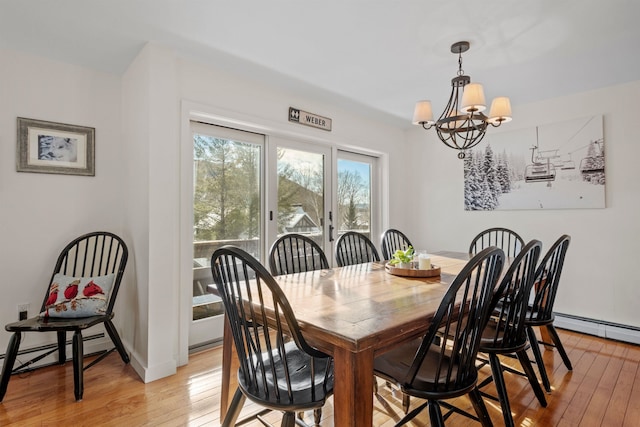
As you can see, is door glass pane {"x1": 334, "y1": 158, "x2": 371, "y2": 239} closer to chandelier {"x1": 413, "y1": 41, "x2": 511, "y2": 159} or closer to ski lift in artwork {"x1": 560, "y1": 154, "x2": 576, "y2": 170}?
chandelier {"x1": 413, "y1": 41, "x2": 511, "y2": 159}

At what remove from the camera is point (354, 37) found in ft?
7.64

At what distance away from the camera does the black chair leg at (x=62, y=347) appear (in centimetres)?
251

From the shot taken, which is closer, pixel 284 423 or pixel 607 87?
pixel 284 423

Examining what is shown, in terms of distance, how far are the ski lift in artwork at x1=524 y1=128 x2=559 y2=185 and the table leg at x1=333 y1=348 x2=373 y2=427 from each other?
3.33 metres

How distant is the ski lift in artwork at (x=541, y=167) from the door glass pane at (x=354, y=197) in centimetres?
181

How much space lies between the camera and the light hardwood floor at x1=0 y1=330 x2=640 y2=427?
6.23ft

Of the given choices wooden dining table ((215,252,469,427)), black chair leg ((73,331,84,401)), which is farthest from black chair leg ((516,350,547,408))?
black chair leg ((73,331,84,401))

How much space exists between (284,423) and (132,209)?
2013mm

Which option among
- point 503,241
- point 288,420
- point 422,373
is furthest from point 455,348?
point 503,241

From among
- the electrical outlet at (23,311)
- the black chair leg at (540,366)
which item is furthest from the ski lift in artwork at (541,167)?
the electrical outlet at (23,311)

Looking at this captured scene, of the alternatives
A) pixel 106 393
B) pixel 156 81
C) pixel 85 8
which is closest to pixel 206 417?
pixel 106 393

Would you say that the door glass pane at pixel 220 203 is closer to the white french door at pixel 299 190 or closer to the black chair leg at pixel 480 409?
the white french door at pixel 299 190

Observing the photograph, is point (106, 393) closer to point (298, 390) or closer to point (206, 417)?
point (206, 417)

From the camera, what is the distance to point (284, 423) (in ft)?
4.33
